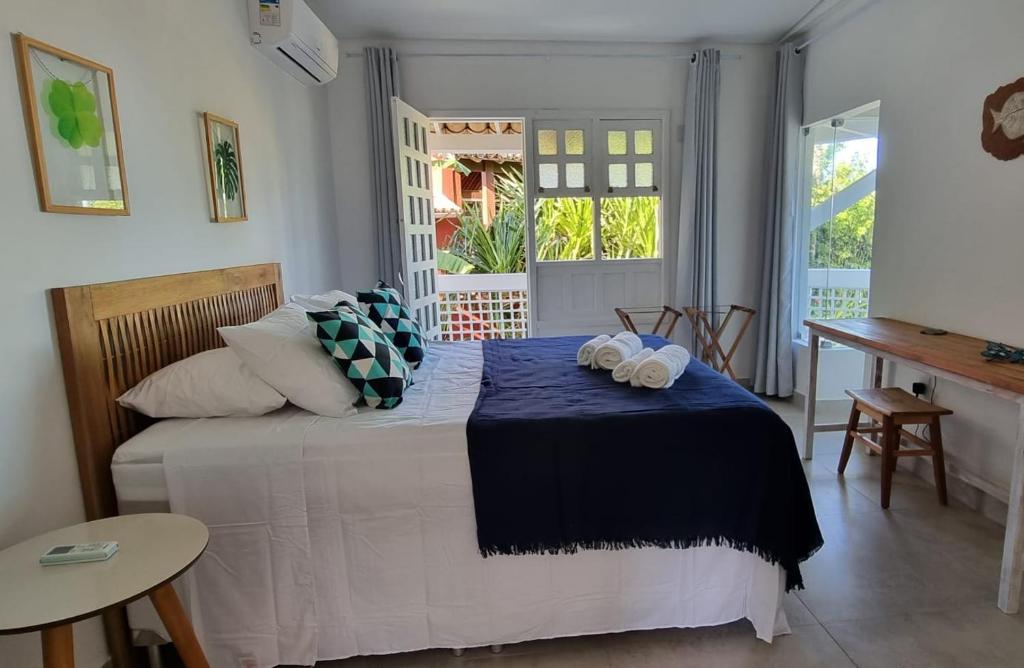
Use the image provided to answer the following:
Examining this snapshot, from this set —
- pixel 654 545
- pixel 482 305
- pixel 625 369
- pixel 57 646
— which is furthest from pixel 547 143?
pixel 57 646

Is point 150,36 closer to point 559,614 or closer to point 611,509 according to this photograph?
point 611,509

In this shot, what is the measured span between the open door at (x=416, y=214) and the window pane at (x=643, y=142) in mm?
1574

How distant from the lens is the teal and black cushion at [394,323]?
2.49m

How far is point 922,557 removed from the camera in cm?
221

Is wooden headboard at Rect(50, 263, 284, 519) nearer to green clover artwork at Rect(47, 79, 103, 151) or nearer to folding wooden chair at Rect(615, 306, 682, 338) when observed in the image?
green clover artwork at Rect(47, 79, 103, 151)

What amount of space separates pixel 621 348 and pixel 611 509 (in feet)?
2.55

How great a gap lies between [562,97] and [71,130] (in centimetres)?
325

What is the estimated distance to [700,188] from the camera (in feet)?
13.9

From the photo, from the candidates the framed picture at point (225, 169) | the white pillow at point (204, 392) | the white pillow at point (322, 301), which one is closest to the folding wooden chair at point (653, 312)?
the white pillow at point (322, 301)

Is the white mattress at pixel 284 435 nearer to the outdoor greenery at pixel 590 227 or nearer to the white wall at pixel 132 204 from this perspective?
the white wall at pixel 132 204

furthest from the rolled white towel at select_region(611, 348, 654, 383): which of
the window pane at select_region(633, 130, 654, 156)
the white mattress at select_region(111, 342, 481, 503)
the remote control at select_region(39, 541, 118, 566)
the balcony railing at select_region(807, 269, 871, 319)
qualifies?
the window pane at select_region(633, 130, 654, 156)

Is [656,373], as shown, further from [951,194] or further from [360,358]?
[951,194]

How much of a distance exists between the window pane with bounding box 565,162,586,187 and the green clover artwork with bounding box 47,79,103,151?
314 cm

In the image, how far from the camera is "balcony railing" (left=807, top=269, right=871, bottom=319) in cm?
370
